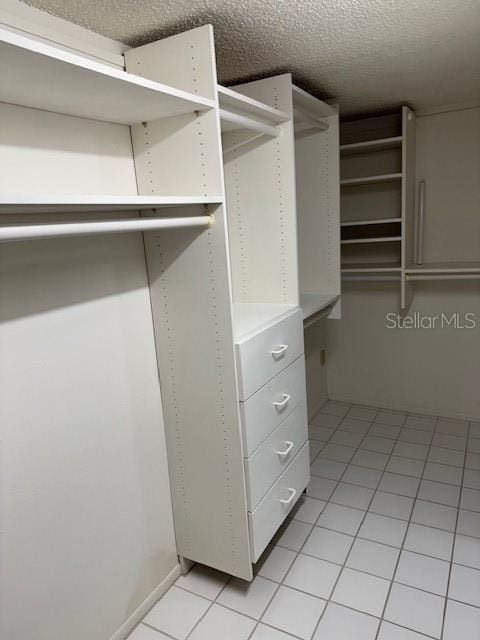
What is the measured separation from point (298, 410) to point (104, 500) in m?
0.95

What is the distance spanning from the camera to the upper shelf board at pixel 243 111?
1545 mm

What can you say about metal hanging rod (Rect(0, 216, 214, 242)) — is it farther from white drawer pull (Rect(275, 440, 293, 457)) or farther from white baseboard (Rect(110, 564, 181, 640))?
white baseboard (Rect(110, 564, 181, 640))

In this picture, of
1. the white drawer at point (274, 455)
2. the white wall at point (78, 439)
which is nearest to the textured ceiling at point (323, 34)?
the white wall at point (78, 439)

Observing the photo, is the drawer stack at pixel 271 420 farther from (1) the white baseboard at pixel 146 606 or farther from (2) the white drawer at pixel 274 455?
(1) the white baseboard at pixel 146 606

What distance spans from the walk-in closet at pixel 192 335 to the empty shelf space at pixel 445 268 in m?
0.58

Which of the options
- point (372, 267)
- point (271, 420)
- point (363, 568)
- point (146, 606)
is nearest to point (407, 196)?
point (372, 267)

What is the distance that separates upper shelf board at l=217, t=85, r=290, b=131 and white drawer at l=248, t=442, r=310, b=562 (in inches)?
Answer: 57.8

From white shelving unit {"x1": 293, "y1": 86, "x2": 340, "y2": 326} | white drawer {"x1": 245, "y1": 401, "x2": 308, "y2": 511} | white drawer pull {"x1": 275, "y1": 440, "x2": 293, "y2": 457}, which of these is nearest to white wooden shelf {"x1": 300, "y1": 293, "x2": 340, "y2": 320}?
white shelving unit {"x1": 293, "y1": 86, "x2": 340, "y2": 326}

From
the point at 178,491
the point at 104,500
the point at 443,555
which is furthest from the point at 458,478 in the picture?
the point at 104,500

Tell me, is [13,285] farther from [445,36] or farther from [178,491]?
[445,36]

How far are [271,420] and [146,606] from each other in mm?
871

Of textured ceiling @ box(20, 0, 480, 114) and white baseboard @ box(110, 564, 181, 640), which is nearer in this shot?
textured ceiling @ box(20, 0, 480, 114)

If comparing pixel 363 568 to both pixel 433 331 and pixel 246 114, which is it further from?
pixel 246 114

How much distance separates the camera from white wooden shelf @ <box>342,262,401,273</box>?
2.88m
